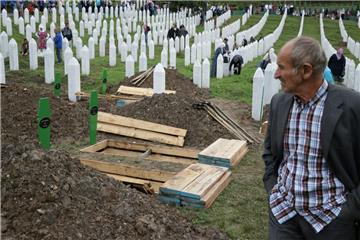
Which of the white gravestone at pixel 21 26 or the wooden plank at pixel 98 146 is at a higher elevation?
the white gravestone at pixel 21 26

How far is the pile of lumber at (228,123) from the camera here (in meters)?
10.3

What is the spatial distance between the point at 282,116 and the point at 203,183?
3513 millimetres

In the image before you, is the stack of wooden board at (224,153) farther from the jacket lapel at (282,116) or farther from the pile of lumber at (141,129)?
the jacket lapel at (282,116)

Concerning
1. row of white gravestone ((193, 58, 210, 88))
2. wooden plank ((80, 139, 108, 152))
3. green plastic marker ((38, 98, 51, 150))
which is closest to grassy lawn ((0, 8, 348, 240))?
row of white gravestone ((193, 58, 210, 88))

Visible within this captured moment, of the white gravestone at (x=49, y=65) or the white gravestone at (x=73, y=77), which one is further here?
the white gravestone at (x=49, y=65)

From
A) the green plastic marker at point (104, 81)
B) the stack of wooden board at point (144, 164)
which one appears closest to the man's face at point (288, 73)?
the stack of wooden board at point (144, 164)

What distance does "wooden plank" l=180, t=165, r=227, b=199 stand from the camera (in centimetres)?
614

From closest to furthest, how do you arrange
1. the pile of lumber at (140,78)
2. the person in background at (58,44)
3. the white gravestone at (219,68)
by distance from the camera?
the pile of lumber at (140,78) < the white gravestone at (219,68) < the person in background at (58,44)

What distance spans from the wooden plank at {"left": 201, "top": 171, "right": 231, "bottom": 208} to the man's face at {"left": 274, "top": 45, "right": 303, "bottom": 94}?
339 centimetres

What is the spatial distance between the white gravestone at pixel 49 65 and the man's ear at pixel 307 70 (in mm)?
13777

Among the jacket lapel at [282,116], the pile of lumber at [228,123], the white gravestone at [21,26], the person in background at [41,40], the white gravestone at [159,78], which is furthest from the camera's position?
the white gravestone at [21,26]

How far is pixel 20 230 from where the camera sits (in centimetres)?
434

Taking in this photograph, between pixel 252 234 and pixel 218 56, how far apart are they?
568 inches

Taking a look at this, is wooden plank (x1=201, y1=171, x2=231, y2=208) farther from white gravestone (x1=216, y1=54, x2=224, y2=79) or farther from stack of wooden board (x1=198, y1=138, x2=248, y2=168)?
white gravestone (x1=216, y1=54, x2=224, y2=79)
